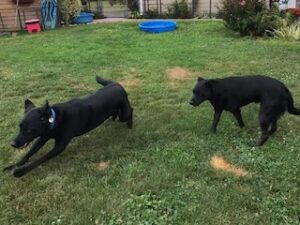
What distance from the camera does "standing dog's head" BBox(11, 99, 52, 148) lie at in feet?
13.9

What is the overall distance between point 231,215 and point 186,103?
2.91 m

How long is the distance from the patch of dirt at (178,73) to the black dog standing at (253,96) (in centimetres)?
244

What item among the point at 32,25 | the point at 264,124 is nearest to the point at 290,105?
the point at 264,124

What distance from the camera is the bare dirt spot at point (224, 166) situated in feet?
14.3

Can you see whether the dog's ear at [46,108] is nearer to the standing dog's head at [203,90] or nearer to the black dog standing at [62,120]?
the black dog standing at [62,120]

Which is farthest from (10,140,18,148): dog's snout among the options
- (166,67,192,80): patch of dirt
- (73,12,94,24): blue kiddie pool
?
(73,12,94,24): blue kiddie pool

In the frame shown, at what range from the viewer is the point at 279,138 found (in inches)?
201

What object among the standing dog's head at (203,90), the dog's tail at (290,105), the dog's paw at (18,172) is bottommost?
the dog's paw at (18,172)

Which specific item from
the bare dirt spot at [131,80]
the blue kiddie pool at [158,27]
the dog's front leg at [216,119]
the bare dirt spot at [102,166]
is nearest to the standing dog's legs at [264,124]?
the dog's front leg at [216,119]

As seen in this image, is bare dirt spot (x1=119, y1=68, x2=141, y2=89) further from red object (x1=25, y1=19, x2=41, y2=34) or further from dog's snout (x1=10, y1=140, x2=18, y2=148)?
red object (x1=25, y1=19, x2=41, y2=34)

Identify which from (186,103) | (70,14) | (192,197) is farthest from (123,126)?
(70,14)

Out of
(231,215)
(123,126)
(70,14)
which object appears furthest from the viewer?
(70,14)

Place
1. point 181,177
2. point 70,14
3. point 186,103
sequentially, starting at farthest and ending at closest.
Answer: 1. point 70,14
2. point 186,103
3. point 181,177

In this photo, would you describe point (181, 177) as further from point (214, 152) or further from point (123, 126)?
point (123, 126)
